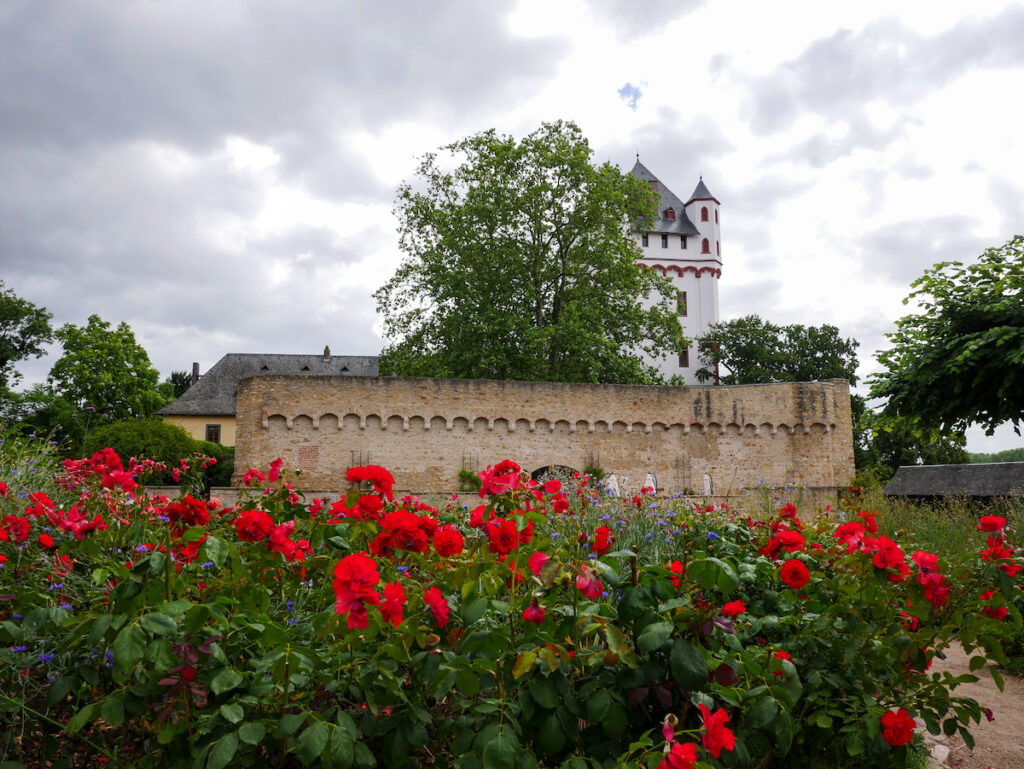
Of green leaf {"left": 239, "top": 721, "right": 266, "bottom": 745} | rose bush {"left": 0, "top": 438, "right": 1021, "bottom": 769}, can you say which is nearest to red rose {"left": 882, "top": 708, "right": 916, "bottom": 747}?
rose bush {"left": 0, "top": 438, "right": 1021, "bottom": 769}

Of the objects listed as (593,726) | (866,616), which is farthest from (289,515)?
(866,616)

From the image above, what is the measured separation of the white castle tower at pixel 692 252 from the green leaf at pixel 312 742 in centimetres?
4251

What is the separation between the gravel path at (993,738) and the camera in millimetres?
3463

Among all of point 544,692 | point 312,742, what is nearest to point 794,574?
point 544,692

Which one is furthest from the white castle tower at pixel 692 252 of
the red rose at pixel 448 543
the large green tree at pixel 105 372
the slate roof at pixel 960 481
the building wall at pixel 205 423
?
the red rose at pixel 448 543

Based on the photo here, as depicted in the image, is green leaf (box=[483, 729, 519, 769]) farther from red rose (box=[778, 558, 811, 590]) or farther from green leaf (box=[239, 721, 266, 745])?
red rose (box=[778, 558, 811, 590])

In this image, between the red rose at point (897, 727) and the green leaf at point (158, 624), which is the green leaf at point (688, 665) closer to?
the red rose at point (897, 727)

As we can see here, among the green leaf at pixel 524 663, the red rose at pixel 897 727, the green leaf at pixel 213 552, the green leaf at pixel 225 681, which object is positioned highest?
the green leaf at pixel 213 552

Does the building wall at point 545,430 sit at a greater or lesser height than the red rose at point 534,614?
greater

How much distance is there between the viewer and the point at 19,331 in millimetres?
30281

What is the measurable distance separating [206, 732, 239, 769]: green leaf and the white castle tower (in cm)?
4253

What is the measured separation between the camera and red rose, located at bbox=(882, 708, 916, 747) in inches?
87.7

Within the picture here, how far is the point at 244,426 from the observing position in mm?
18344

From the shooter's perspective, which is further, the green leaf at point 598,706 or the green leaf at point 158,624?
the green leaf at point 598,706
